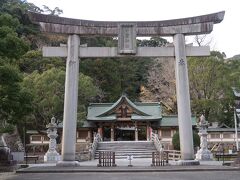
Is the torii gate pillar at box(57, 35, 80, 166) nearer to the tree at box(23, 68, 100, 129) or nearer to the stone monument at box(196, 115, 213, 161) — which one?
the stone monument at box(196, 115, 213, 161)

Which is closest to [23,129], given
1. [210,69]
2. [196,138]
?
[196,138]

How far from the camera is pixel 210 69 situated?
34.5 m

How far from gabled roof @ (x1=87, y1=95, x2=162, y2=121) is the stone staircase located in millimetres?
5445

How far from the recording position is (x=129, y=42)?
711 inches

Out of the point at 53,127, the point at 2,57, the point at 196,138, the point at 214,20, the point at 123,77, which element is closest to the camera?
the point at 2,57

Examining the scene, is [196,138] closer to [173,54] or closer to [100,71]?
[173,54]

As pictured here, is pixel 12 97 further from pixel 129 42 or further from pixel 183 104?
pixel 183 104

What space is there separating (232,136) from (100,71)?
22.3 metres

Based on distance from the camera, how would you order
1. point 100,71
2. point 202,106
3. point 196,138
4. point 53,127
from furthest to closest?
point 100,71
point 202,106
point 196,138
point 53,127

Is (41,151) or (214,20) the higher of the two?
(214,20)

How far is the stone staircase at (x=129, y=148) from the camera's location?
30.1m

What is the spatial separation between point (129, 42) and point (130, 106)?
2257cm

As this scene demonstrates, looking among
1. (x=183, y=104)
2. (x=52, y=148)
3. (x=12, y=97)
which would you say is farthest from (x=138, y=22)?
(x=52, y=148)

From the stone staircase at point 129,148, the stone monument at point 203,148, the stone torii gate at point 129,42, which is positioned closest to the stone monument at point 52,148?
the stone staircase at point 129,148
